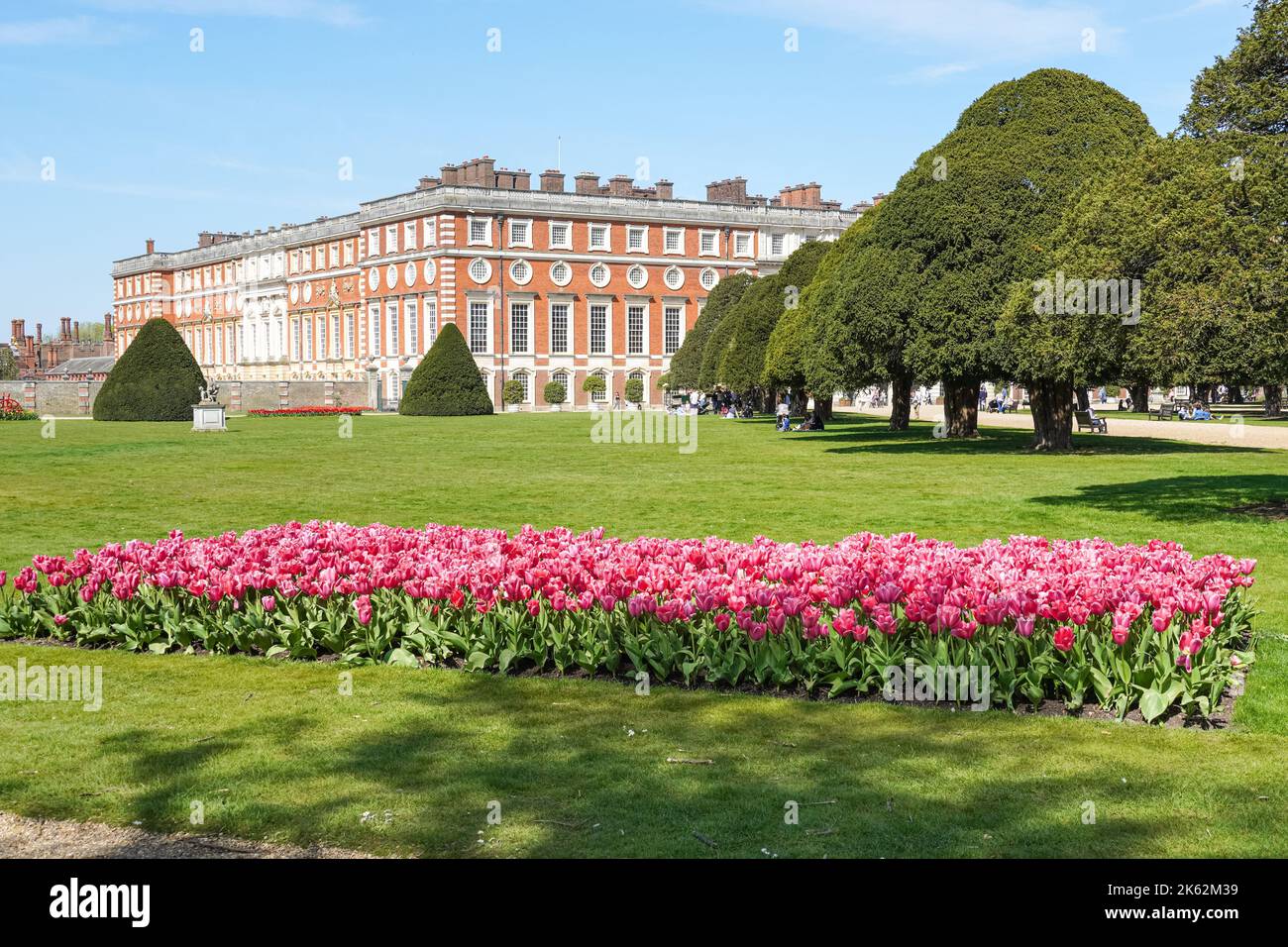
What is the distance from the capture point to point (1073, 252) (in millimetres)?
19906

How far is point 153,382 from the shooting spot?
1992 inches

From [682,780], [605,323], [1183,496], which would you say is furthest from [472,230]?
[682,780]

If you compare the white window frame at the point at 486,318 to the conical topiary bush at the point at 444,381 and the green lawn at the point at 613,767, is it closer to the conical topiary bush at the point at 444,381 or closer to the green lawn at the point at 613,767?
the conical topiary bush at the point at 444,381

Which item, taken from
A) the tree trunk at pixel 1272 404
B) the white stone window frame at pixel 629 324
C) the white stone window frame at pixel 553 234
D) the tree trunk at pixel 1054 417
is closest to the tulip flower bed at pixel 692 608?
the tree trunk at pixel 1054 417

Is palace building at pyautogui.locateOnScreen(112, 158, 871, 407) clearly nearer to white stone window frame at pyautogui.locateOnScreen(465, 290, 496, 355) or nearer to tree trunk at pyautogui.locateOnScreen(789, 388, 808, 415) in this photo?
white stone window frame at pyautogui.locateOnScreen(465, 290, 496, 355)

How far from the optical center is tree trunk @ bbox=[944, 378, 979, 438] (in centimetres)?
3816

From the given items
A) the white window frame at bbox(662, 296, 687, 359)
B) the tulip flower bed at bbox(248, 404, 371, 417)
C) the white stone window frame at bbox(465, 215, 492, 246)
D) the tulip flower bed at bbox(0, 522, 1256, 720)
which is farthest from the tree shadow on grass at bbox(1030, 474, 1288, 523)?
the white window frame at bbox(662, 296, 687, 359)

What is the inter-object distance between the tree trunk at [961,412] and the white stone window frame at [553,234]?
4824 cm

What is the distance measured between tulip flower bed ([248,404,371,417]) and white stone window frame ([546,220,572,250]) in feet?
67.8

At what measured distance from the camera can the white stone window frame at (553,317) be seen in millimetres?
83250

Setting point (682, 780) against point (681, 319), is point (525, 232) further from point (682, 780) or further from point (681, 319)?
point (682, 780)

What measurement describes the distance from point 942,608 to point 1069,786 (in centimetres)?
171

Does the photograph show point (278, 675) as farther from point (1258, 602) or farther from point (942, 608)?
point (1258, 602)
